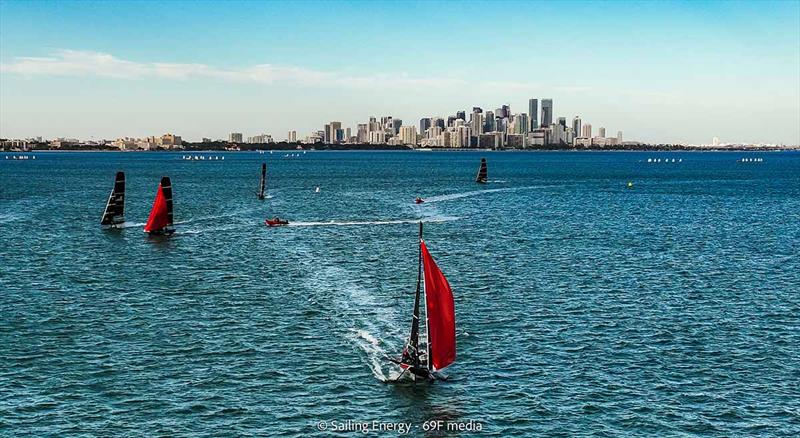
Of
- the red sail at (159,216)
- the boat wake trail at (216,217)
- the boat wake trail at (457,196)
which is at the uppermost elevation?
the red sail at (159,216)

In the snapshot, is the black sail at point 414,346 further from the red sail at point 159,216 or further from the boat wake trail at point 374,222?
the boat wake trail at point 374,222

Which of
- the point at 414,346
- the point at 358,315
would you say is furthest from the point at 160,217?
the point at 414,346

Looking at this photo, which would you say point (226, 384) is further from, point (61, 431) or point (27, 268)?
point (27, 268)

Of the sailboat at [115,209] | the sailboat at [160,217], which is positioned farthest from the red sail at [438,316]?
the sailboat at [115,209]

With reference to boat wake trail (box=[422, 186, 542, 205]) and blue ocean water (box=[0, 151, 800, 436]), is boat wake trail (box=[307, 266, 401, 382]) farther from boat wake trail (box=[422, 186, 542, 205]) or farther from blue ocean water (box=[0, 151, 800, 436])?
boat wake trail (box=[422, 186, 542, 205])

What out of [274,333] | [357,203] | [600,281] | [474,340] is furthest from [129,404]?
[357,203]

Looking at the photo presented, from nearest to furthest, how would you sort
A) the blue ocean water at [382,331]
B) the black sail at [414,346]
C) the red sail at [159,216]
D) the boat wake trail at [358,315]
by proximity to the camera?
the blue ocean water at [382,331], the black sail at [414,346], the boat wake trail at [358,315], the red sail at [159,216]
